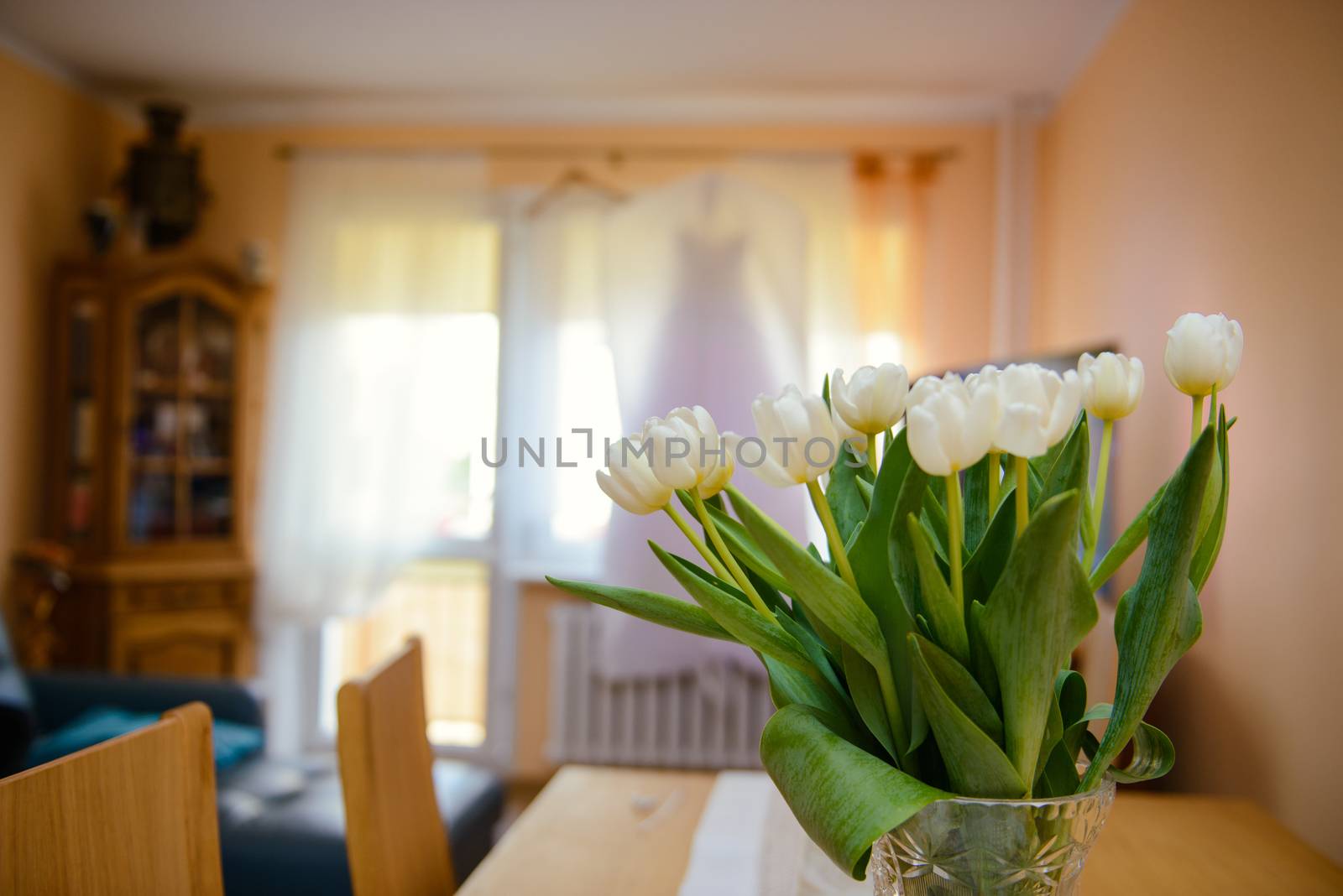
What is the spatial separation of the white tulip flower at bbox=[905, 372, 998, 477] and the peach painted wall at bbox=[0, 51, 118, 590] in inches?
137

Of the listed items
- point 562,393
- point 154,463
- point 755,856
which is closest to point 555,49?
point 562,393

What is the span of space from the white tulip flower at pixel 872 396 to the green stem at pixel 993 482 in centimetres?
10

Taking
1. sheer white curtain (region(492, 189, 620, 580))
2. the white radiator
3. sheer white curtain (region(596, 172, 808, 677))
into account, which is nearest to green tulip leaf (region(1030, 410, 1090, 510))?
sheer white curtain (region(596, 172, 808, 677))

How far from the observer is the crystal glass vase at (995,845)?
0.58 m

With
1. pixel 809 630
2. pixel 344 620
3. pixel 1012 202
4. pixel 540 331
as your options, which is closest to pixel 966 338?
pixel 1012 202

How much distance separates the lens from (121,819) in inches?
33.1

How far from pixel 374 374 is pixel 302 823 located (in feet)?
5.77

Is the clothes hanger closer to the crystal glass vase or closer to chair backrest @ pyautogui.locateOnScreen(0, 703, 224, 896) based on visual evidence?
chair backrest @ pyautogui.locateOnScreen(0, 703, 224, 896)

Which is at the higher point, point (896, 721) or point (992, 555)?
point (992, 555)

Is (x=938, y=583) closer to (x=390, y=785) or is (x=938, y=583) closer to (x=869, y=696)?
(x=869, y=696)

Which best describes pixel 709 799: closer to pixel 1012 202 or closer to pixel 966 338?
pixel 966 338

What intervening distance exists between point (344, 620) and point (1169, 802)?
117 inches

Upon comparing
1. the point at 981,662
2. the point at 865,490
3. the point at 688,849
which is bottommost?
the point at 688,849

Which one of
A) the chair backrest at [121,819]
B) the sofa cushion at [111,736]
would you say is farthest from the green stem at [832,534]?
the sofa cushion at [111,736]
